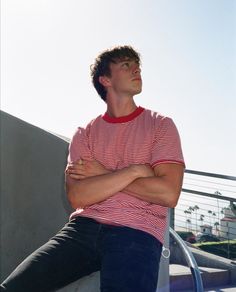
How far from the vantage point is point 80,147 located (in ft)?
6.25

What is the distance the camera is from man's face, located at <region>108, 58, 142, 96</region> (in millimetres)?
2027

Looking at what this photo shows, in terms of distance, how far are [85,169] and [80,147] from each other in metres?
0.20

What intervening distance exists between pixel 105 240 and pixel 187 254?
76 centimetres

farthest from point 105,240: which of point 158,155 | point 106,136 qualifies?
point 106,136

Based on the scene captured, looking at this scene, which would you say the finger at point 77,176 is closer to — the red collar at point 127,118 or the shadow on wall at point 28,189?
the red collar at point 127,118

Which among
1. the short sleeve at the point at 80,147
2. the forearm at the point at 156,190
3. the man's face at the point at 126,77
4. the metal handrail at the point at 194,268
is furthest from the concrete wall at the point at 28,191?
the man's face at the point at 126,77

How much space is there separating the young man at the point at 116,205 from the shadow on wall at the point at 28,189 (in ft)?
1.46

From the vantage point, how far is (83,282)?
161 centimetres

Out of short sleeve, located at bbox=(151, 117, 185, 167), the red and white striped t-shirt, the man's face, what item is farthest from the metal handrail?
the man's face

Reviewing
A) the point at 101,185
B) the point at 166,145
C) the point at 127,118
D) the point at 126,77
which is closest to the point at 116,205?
the point at 101,185

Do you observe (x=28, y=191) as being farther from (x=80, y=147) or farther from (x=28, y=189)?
(x=80, y=147)

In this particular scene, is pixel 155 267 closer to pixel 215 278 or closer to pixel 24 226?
pixel 24 226

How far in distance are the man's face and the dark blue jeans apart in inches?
32.5

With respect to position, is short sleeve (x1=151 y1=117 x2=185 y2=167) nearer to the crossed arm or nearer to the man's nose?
the crossed arm
